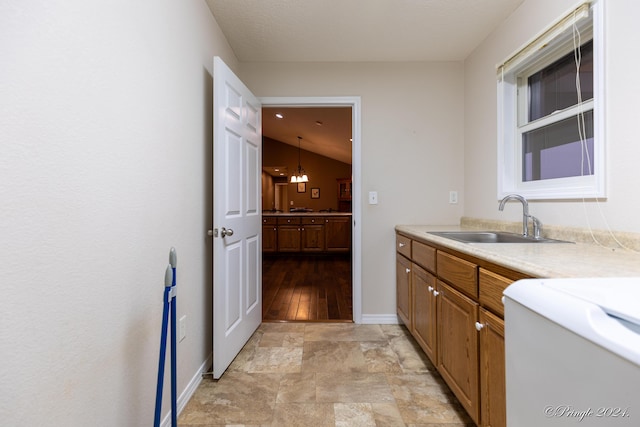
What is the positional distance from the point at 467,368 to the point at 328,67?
2.45 meters

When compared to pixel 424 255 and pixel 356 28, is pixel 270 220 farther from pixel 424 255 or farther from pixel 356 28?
pixel 424 255

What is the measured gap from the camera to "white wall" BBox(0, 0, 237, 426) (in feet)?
2.39

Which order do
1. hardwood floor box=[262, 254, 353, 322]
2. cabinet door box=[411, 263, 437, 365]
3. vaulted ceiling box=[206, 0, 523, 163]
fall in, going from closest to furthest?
cabinet door box=[411, 263, 437, 365] < vaulted ceiling box=[206, 0, 523, 163] < hardwood floor box=[262, 254, 353, 322]

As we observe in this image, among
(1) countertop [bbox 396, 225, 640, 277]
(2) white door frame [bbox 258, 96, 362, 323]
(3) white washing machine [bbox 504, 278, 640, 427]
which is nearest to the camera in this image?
(3) white washing machine [bbox 504, 278, 640, 427]

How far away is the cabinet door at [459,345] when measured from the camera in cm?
132

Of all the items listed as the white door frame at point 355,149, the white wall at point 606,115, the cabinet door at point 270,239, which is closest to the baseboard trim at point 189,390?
the white door frame at point 355,149

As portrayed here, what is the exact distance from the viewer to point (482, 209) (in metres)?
2.42

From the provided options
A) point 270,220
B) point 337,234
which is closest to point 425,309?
point 337,234

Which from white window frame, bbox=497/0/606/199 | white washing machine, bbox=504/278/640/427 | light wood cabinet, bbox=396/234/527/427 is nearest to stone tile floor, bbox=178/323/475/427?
light wood cabinet, bbox=396/234/527/427

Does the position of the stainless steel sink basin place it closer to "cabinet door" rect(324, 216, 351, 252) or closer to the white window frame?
the white window frame

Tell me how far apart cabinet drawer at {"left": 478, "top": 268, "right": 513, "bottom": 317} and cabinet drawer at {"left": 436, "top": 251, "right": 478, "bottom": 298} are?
0.16 ft

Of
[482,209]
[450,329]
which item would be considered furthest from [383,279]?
[450,329]

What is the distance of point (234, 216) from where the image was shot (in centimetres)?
205

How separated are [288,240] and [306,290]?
2.69 m
